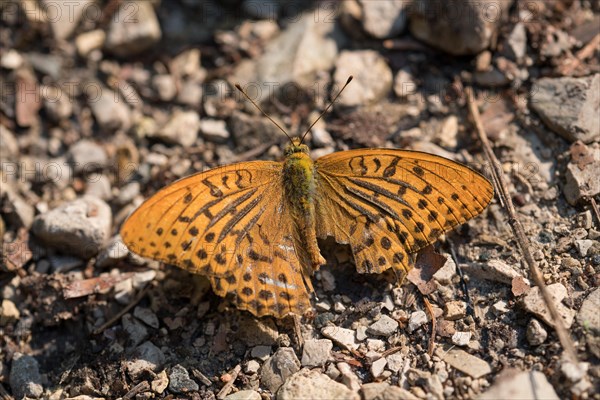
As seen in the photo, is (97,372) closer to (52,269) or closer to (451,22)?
(52,269)

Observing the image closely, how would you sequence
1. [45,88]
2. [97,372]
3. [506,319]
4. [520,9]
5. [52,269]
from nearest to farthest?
[506,319]
[97,372]
[52,269]
[520,9]
[45,88]

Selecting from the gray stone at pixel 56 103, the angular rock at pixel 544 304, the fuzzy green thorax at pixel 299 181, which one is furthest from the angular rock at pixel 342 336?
the gray stone at pixel 56 103

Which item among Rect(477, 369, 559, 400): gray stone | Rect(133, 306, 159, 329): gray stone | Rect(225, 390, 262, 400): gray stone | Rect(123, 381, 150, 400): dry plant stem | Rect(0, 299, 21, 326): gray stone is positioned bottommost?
Rect(0, 299, 21, 326): gray stone

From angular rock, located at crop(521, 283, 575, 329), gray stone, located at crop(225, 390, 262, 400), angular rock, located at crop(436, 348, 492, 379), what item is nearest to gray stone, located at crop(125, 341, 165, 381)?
gray stone, located at crop(225, 390, 262, 400)

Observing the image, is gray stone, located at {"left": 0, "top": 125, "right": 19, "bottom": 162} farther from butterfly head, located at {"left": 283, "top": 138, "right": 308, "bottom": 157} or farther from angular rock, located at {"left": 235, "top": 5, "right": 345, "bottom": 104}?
butterfly head, located at {"left": 283, "top": 138, "right": 308, "bottom": 157}

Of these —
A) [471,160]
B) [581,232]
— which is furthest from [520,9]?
[581,232]

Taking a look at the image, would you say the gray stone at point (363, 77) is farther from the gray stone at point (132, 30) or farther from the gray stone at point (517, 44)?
the gray stone at point (132, 30)
